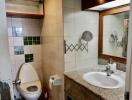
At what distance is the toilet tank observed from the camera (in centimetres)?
235

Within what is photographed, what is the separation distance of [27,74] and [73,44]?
3.92 ft

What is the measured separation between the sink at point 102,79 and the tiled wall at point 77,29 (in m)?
0.27

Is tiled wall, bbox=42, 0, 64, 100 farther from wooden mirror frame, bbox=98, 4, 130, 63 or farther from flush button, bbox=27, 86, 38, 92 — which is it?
wooden mirror frame, bbox=98, 4, 130, 63

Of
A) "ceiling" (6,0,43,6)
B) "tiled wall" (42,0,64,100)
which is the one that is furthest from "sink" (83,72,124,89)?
"ceiling" (6,0,43,6)

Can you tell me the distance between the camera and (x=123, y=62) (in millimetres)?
1650

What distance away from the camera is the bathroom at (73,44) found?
1.52 metres

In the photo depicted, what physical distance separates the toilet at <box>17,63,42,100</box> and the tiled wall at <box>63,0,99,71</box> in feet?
2.66

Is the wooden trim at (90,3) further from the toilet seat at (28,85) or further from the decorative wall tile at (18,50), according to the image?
the toilet seat at (28,85)

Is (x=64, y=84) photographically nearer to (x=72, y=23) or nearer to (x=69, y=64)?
(x=69, y=64)

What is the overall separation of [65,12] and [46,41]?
2.57ft

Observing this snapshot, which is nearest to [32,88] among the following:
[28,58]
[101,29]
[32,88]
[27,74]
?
[32,88]

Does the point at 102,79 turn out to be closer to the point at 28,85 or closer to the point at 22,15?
the point at 28,85

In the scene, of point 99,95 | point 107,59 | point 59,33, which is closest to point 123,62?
point 107,59

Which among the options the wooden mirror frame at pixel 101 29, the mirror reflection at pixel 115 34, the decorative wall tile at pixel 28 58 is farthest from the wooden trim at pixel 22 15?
the mirror reflection at pixel 115 34
